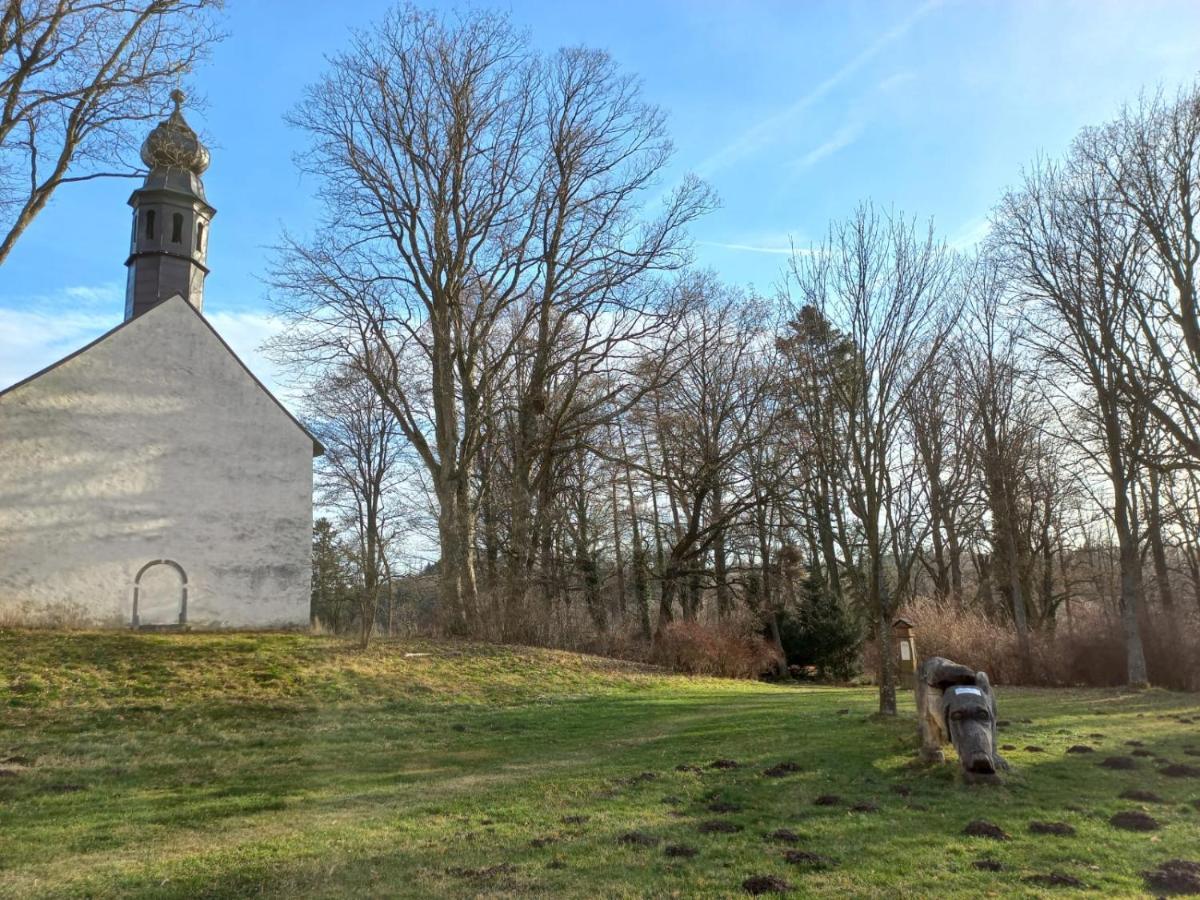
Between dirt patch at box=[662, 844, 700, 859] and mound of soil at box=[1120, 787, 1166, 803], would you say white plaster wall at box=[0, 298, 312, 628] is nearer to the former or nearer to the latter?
dirt patch at box=[662, 844, 700, 859]

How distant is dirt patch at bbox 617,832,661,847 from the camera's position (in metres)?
6.70

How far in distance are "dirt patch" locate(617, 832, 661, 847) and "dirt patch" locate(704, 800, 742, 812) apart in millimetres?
1147

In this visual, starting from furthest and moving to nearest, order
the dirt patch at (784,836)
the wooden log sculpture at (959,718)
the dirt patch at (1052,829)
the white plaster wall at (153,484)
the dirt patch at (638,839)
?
the white plaster wall at (153,484) < the wooden log sculpture at (959,718) < the dirt patch at (1052,829) < the dirt patch at (784,836) < the dirt patch at (638,839)

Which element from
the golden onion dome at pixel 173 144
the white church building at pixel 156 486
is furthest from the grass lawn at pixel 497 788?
the golden onion dome at pixel 173 144

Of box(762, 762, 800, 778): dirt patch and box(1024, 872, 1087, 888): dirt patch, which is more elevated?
box(762, 762, 800, 778): dirt patch

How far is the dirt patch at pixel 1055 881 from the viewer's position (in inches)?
226

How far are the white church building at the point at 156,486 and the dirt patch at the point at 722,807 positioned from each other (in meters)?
16.3

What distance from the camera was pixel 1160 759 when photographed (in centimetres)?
994

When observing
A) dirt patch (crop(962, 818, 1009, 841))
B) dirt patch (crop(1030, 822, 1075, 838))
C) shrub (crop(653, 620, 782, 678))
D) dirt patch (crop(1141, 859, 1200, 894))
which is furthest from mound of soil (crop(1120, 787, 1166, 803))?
shrub (crop(653, 620, 782, 678))

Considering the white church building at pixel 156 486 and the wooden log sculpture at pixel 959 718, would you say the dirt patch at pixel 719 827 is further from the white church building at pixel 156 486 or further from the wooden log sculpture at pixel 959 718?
the white church building at pixel 156 486

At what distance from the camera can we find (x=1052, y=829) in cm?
707

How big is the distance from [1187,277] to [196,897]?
21.2m

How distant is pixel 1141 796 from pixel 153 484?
68.3 feet

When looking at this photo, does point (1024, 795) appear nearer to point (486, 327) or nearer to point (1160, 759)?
point (1160, 759)
